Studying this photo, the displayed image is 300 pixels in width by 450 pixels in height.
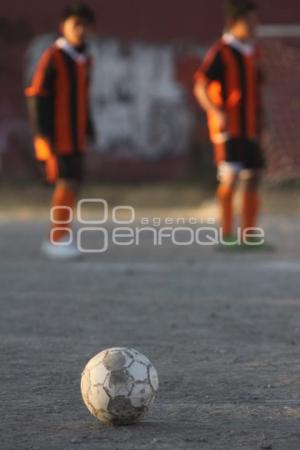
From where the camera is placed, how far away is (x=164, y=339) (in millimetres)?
7129

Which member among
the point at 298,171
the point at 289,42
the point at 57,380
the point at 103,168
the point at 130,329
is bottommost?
the point at 103,168

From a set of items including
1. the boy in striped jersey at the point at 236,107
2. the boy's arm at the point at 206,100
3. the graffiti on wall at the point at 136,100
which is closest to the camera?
the boy's arm at the point at 206,100

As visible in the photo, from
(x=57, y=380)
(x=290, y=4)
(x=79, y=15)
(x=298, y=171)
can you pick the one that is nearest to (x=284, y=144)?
(x=298, y=171)

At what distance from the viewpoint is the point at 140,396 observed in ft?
16.7

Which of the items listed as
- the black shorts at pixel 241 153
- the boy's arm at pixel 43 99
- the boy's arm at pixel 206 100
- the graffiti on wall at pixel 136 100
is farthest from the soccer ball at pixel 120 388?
the graffiti on wall at pixel 136 100

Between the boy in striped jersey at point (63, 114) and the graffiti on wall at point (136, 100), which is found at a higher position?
the boy in striped jersey at point (63, 114)

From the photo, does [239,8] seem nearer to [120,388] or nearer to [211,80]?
[211,80]

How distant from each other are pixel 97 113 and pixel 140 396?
15.0 m

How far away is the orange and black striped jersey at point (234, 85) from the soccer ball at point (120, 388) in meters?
6.31

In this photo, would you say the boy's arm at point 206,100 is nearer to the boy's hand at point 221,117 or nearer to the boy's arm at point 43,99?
the boy's hand at point 221,117

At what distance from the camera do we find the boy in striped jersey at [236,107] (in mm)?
11398

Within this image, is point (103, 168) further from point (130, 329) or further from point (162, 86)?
point (130, 329)

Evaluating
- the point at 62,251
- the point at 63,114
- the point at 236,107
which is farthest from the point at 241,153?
the point at 62,251

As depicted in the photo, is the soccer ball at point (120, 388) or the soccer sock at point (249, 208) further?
the soccer sock at point (249, 208)
